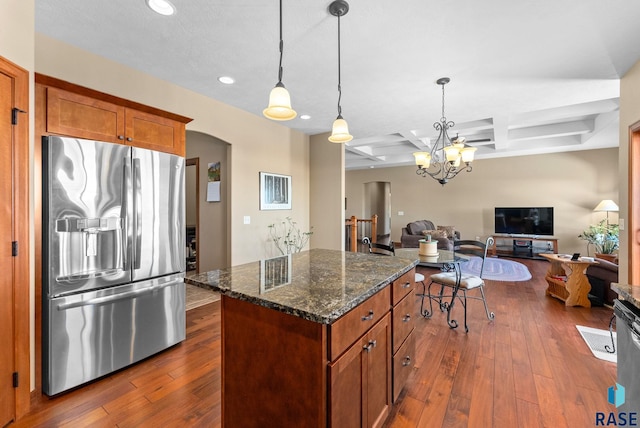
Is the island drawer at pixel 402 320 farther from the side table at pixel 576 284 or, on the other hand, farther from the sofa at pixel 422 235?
the sofa at pixel 422 235

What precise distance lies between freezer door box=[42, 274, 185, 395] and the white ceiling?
2.03 metres

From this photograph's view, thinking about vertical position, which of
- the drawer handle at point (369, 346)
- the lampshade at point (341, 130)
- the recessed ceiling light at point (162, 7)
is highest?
the recessed ceiling light at point (162, 7)

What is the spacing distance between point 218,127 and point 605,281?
543cm

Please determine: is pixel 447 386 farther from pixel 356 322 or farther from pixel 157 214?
pixel 157 214

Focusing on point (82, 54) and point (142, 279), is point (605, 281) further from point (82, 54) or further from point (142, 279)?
point (82, 54)

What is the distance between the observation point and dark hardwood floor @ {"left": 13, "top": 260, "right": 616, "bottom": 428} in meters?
1.71

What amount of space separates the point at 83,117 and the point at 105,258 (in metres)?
1.04

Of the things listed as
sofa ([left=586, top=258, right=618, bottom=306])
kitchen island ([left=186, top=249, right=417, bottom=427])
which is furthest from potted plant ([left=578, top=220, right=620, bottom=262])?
kitchen island ([left=186, top=249, right=417, bottom=427])

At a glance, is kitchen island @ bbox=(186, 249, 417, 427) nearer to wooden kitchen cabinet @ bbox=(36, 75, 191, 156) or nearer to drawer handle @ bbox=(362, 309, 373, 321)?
drawer handle @ bbox=(362, 309, 373, 321)

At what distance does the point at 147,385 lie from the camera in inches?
79.8

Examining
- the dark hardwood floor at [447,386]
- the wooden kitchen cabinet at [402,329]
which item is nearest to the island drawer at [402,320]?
the wooden kitchen cabinet at [402,329]

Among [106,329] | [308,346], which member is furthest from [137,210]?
[308,346]

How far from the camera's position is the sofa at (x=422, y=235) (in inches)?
249

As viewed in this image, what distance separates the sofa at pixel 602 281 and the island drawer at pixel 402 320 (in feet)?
11.0
